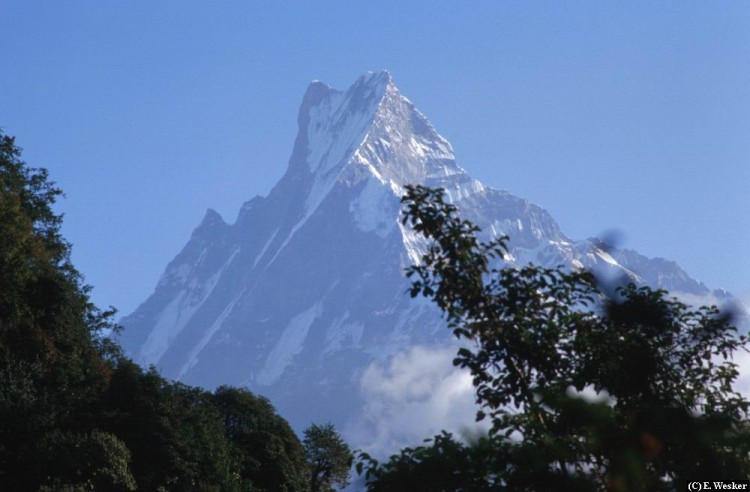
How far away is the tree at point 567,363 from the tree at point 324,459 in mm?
74241

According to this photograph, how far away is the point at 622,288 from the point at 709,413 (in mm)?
2951

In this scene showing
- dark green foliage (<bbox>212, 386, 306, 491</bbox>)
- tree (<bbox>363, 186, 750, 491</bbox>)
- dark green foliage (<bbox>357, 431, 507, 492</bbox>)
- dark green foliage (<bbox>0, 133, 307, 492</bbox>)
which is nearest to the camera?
tree (<bbox>363, 186, 750, 491</bbox>)

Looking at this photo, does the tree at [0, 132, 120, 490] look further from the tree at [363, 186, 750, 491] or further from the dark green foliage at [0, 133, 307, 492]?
the tree at [363, 186, 750, 491]

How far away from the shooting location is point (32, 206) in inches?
2751

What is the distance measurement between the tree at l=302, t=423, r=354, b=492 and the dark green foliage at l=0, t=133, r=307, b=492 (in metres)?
13.8

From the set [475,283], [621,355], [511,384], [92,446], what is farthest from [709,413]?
[92,446]

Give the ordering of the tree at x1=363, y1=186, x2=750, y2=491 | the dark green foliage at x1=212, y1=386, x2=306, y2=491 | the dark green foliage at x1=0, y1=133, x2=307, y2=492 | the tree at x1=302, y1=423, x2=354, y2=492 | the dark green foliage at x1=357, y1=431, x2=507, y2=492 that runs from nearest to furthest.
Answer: the tree at x1=363, y1=186, x2=750, y2=491 → the dark green foliage at x1=357, y1=431, x2=507, y2=492 → the dark green foliage at x1=0, y1=133, x2=307, y2=492 → the dark green foliage at x1=212, y1=386, x2=306, y2=491 → the tree at x1=302, y1=423, x2=354, y2=492

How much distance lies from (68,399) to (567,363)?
48.8m

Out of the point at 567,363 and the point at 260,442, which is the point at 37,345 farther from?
the point at 567,363

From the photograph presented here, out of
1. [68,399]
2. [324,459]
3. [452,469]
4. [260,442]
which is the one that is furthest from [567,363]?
[324,459]

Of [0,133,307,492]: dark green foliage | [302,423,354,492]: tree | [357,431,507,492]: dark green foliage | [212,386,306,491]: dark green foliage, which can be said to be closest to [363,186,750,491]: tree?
[357,431,507,492]: dark green foliage

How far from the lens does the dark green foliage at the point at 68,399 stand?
53.5 meters

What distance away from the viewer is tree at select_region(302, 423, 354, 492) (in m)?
92.6

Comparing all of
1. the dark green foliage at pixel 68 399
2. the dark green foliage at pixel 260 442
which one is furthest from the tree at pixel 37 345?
the dark green foliage at pixel 260 442
